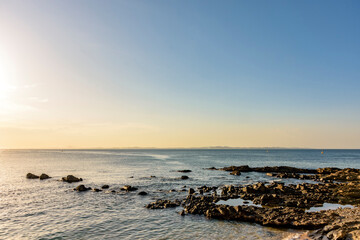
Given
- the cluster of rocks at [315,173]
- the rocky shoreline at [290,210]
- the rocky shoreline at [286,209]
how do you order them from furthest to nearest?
the cluster of rocks at [315,173]
the rocky shoreline at [286,209]
the rocky shoreline at [290,210]

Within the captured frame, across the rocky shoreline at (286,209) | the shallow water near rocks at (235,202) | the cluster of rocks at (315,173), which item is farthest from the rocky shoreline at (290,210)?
the cluster of rocks at (315,173)

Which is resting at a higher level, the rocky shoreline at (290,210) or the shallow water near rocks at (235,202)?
the rocky shoreline at (290,210)

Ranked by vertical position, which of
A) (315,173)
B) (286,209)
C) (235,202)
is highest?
(286,209)

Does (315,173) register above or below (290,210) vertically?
below

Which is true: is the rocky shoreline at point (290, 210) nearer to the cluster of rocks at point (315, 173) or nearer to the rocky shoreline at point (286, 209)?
the rocky shoreline at point (286, 209)

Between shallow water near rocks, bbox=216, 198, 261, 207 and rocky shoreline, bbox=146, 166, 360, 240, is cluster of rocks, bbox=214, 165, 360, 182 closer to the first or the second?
rocky shoreline, bbox=146, 166, 360, 240

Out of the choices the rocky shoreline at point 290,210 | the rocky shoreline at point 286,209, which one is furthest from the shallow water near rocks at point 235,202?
the rocky shoreline at point 290,210

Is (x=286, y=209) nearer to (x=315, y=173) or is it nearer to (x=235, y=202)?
(x=235, y=202)

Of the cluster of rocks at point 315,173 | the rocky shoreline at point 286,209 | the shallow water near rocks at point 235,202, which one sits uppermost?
the rocky shoreline at point 286,209

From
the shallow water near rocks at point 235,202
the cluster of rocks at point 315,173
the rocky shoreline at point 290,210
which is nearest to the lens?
the rocky shoreline at point 290,210

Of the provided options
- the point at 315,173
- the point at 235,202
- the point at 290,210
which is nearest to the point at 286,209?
the point at 290,210

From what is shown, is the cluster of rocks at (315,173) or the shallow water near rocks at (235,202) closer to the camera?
the shallow water near rocks at (235,202)

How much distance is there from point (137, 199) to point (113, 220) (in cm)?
1085

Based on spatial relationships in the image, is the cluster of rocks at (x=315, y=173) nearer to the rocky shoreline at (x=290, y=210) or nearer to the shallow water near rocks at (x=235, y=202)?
the rocky shoreline at (x=290, y=210)
